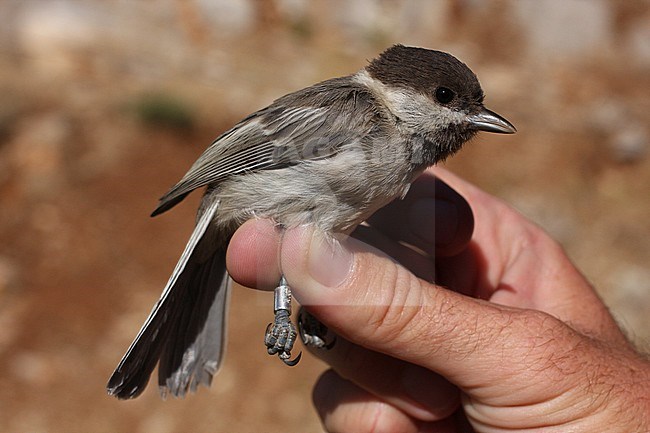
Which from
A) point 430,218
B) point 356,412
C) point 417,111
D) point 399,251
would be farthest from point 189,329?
point 417,111

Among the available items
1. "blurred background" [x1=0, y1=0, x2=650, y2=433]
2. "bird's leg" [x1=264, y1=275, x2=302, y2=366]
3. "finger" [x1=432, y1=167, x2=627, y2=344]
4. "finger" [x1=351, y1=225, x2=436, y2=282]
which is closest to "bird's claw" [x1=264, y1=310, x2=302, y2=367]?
"bird's leg" [x1=264, y1=275, x2=302, y2=366]

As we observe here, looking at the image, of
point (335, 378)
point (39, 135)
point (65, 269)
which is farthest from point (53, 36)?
point (335, 378)

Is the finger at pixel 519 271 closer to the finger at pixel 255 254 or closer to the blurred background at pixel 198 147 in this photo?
the finger at pixel 255 254

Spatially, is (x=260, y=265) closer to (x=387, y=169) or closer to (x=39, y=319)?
(x=387, y=169)

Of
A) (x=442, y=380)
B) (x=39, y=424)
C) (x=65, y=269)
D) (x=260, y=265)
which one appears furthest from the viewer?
(x=65, y=269)

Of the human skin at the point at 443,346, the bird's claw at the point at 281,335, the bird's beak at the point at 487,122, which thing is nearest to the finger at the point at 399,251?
the human skin at the point at 443,346
